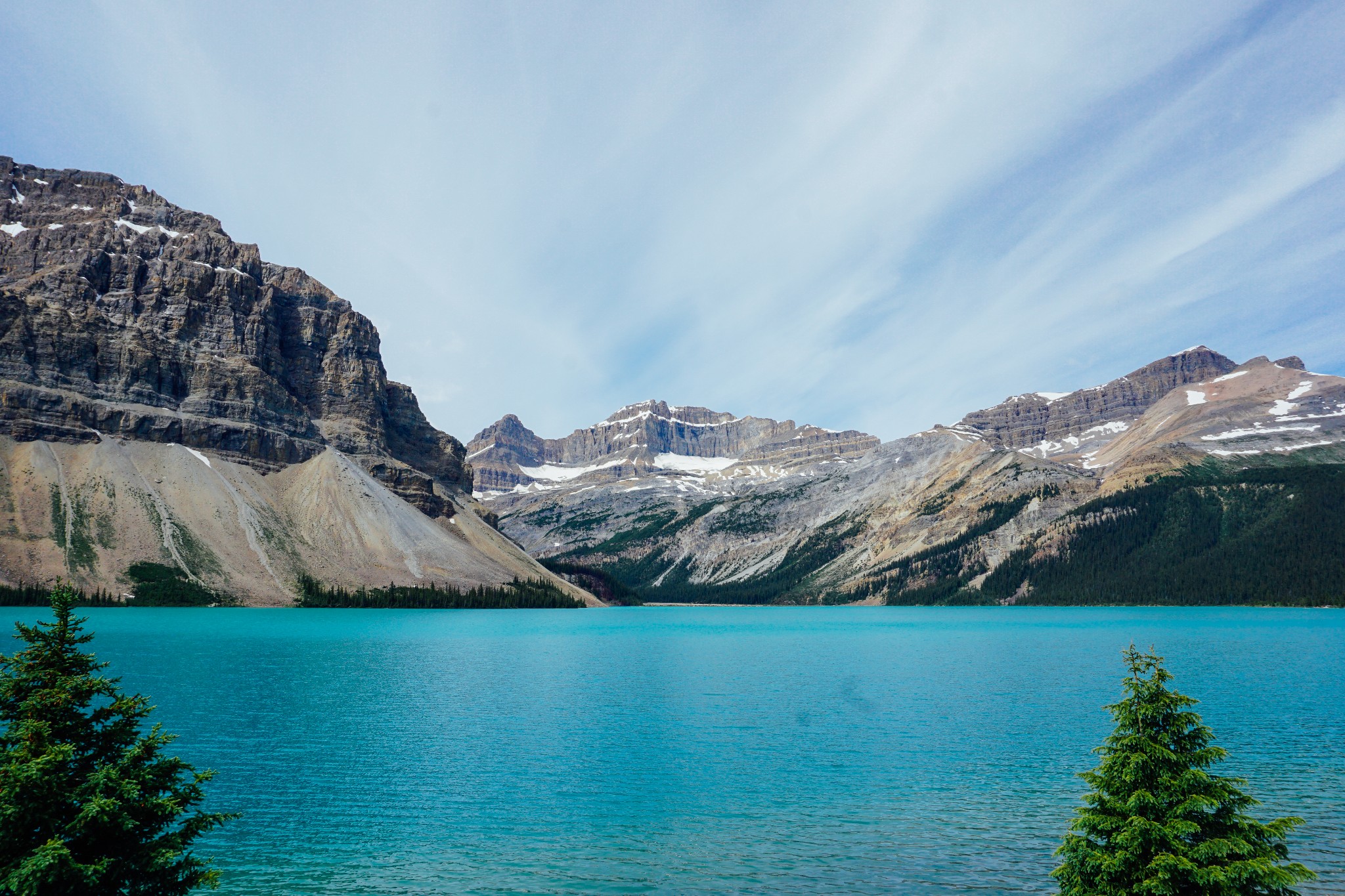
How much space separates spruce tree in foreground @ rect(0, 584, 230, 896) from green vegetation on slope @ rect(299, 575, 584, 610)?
164216 mm

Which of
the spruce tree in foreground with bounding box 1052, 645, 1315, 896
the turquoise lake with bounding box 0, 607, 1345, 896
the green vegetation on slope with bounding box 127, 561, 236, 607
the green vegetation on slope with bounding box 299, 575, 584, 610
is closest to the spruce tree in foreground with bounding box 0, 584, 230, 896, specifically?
the turquoise lake with bounding box 0, 607, 1345, 896

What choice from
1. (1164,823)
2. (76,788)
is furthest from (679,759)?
(76,788)

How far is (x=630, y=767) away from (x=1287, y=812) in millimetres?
25506

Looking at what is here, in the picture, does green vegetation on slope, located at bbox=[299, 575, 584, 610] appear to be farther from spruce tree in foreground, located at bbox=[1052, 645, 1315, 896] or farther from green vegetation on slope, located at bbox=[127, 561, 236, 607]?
spruce tree in foreground, located at bbox=[1052, 645, 1315, 896]

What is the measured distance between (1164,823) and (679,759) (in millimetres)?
26301

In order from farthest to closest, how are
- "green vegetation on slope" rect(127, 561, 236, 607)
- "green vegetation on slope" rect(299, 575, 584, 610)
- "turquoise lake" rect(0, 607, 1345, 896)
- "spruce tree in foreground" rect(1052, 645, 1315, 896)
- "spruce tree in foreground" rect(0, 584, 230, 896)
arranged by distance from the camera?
"green vegetation on slope" rect(299, 575, 584, 610) < "green vegetation on slope" rect(127, 561, 236, 607) < "turquoise lake" rect(0, 607, 1345, 896) < "spruce tree in foreground" rect(1052, 645, 1315, 896) < "spruce tree in foreground" rect(0, 584, 230, 896)

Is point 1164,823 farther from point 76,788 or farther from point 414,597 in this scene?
point 414,597

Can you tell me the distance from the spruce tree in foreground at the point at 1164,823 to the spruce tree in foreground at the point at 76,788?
15.9 meters

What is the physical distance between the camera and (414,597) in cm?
17475

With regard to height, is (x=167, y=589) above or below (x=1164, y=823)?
below

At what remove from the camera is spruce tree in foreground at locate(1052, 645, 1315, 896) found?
39.4ft

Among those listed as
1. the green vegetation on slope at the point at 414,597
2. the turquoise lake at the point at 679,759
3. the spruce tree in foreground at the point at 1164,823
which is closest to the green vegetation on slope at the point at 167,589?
the green vegetation on slope at the point at 414,597

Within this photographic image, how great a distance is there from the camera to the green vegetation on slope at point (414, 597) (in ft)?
538

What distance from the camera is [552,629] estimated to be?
12569 centimetres
